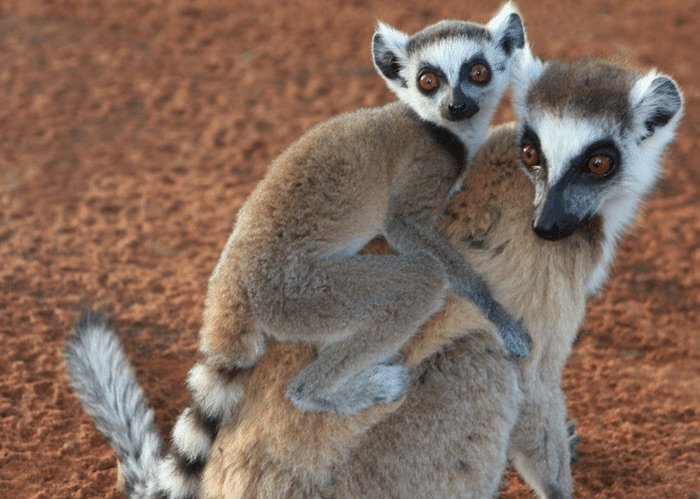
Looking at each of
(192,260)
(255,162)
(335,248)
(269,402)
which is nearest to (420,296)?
(335,248)

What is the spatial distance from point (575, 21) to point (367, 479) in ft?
27.7

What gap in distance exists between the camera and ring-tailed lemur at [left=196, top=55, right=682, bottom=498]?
191 inches

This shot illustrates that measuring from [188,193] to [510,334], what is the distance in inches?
186

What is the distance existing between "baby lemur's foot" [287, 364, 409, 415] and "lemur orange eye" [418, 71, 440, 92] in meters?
1.70

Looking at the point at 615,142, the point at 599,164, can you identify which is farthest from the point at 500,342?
the point at 615,142

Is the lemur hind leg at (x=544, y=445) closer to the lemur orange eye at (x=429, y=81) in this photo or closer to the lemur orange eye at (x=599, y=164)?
the lemur orange eye at (x=599, y=164)

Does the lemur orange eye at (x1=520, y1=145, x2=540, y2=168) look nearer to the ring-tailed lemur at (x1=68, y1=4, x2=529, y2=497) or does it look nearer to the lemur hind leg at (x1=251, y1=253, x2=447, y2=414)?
the ring-tailed lemur at (x1=68, y1=4, x2=529, y2=497)

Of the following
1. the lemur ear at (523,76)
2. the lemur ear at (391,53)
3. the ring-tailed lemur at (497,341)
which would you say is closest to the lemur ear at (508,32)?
the lemur ear at (523,76)

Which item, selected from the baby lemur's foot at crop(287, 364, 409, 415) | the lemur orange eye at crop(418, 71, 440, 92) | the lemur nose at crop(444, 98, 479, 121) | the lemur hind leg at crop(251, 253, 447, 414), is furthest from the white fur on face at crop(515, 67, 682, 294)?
the baby lemur's foot at crop(287, 364, 409, 415)

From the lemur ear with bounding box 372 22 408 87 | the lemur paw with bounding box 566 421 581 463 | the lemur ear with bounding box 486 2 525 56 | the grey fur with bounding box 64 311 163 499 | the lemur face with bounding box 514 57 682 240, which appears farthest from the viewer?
the lemur paw with bounding box 566 421 581 463

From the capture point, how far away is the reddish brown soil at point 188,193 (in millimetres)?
6445

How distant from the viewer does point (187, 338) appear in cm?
727

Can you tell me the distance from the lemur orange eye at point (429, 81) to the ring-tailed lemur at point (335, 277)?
251 mm

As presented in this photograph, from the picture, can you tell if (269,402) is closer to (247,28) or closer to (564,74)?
(564,74)
